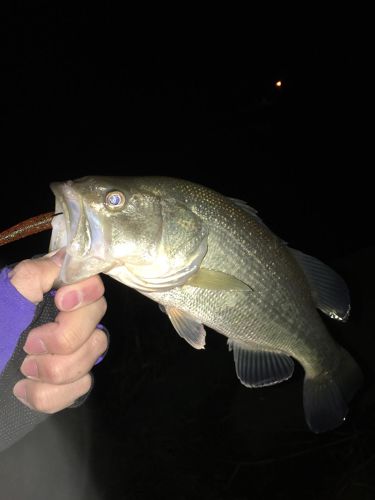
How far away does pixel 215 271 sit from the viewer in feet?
6.27

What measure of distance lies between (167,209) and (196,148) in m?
17.9

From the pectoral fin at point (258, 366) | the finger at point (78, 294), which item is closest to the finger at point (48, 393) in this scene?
the finger at point (78, 294)

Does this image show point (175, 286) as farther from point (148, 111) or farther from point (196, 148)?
point (148, 111)

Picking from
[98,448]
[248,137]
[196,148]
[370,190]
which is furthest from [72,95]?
[98,448]

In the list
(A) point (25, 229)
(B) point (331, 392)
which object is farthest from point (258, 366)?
(A) point (25, 229)

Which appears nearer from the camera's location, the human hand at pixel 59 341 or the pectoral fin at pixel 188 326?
the human hand at pixel 59 341

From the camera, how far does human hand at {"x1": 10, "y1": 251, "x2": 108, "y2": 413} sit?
5.49 feet

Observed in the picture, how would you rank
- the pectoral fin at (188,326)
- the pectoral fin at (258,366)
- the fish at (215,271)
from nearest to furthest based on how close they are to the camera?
1. the fish at (215,271)
2. the pectoral fin at (188,326)
3. the pectoral fin at (258,366)

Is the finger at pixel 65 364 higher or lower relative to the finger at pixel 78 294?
lower

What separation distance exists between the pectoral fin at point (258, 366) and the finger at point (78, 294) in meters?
0.86

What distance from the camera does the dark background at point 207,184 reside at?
17.5 feet

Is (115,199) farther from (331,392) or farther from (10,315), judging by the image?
(331,392)

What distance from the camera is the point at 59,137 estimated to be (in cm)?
1745

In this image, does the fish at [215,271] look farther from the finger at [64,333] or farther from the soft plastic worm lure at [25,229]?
the finger at [64,333]
